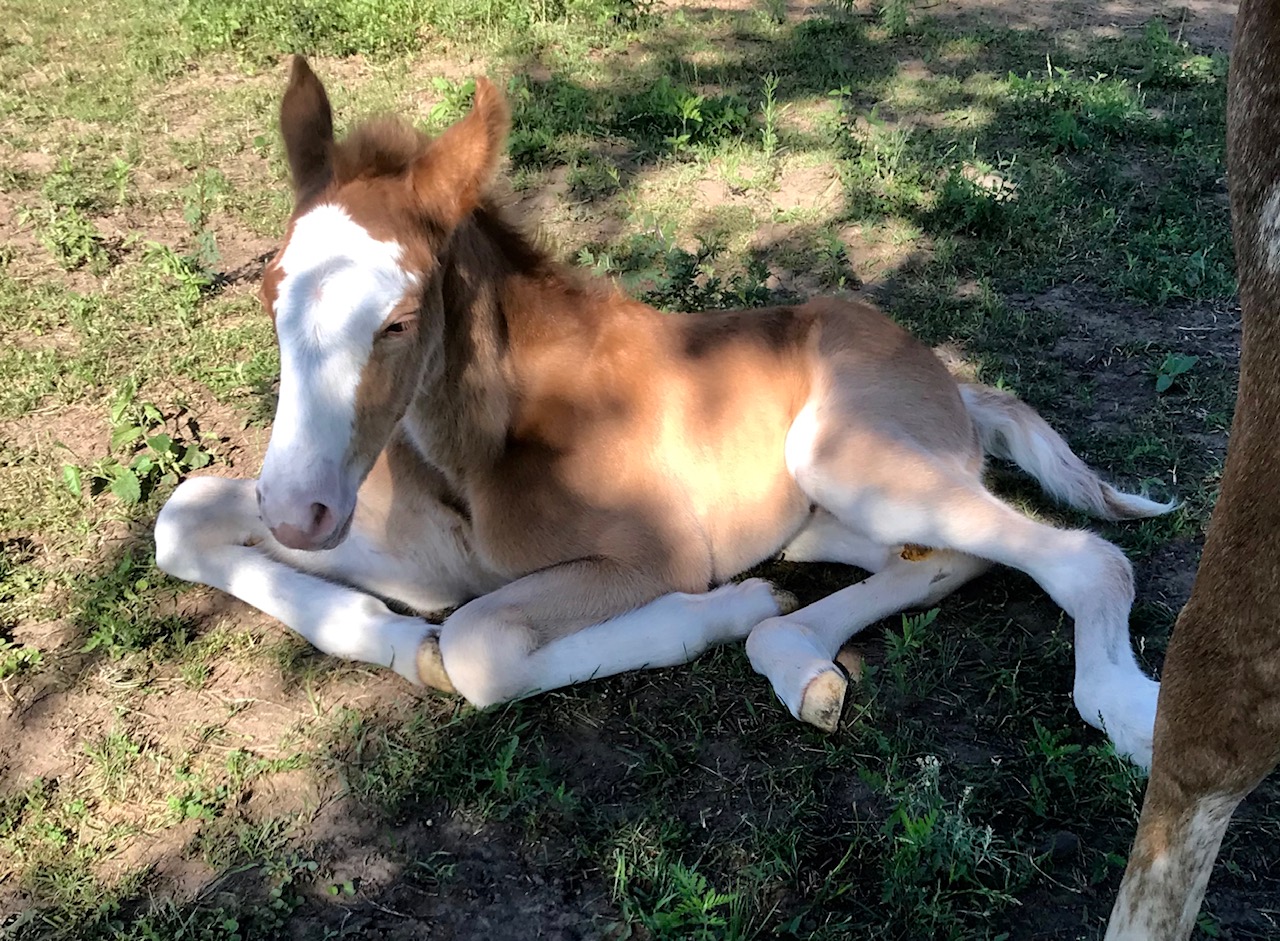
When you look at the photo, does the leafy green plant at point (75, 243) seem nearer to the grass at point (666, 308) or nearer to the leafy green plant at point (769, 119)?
the grass at point (666, 308)

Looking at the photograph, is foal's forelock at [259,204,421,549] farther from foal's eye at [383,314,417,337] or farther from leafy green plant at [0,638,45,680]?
leafy green plant at [0,638,45,680]

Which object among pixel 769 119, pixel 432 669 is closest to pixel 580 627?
pixel 432 669

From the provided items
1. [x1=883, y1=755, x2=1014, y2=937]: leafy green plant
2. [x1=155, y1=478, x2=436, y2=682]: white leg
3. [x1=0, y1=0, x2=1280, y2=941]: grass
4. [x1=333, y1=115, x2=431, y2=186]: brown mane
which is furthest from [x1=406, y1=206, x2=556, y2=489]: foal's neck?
[x1=883, y1=755, x2=1014, y2=937]: leafy green plant

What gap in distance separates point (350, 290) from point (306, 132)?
0.68 m

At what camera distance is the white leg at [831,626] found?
272cm

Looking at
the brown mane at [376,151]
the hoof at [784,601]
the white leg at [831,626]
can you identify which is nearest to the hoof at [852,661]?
the white leg at [831,626]

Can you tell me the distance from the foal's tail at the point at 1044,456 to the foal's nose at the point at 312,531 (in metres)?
2.16

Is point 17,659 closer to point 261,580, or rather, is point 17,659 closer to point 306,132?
point 261,580

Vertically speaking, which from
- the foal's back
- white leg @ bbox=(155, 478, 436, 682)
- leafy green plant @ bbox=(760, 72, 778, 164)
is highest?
leafy green plant @ bbox=(760, 72, 778, 164)

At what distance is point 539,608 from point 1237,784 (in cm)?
176

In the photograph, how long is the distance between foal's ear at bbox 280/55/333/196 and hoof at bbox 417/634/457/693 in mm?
1238

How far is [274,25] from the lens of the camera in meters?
7.11

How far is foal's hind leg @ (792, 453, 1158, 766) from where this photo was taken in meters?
2.67

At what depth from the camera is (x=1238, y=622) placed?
5.15 ft
